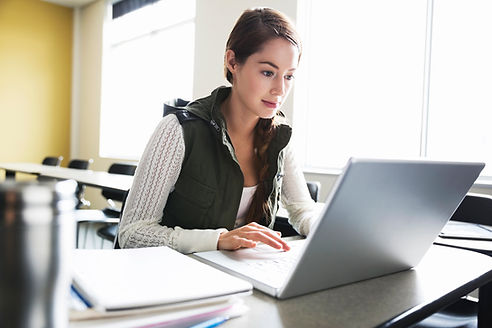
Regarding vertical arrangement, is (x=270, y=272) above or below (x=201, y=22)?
below

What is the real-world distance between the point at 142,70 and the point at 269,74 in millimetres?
5014

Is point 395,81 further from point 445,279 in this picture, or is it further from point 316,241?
point 316,241

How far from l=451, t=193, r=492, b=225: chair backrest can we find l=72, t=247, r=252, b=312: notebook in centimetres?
133

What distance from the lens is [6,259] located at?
25cm

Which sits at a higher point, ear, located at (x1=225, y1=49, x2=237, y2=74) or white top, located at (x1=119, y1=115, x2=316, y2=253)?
ear, located at (x1=225, y1=49, x2=237, y2=74)

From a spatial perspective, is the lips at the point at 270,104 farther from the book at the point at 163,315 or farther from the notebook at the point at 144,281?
the book at the point at 163,315

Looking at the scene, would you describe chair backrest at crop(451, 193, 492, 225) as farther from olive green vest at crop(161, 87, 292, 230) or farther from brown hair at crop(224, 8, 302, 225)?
olive green vest at crop(161, 87, 292, 230)

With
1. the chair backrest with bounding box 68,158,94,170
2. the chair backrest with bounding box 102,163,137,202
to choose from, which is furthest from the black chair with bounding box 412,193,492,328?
the chair backrest with bounding box 68,158,94,170

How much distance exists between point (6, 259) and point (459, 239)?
1325 millimetres

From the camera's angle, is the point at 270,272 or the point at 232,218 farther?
the point at 232,218

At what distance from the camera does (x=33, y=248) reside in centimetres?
26

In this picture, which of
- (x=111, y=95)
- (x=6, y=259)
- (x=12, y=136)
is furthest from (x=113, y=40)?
(x=6, y=259)

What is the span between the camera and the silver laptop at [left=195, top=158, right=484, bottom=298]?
1.61 feet

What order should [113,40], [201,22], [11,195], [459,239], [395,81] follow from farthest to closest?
1. [113,40]
2. [201,22]
3. [395,81]
4. [459,239]
5. [11,195]
